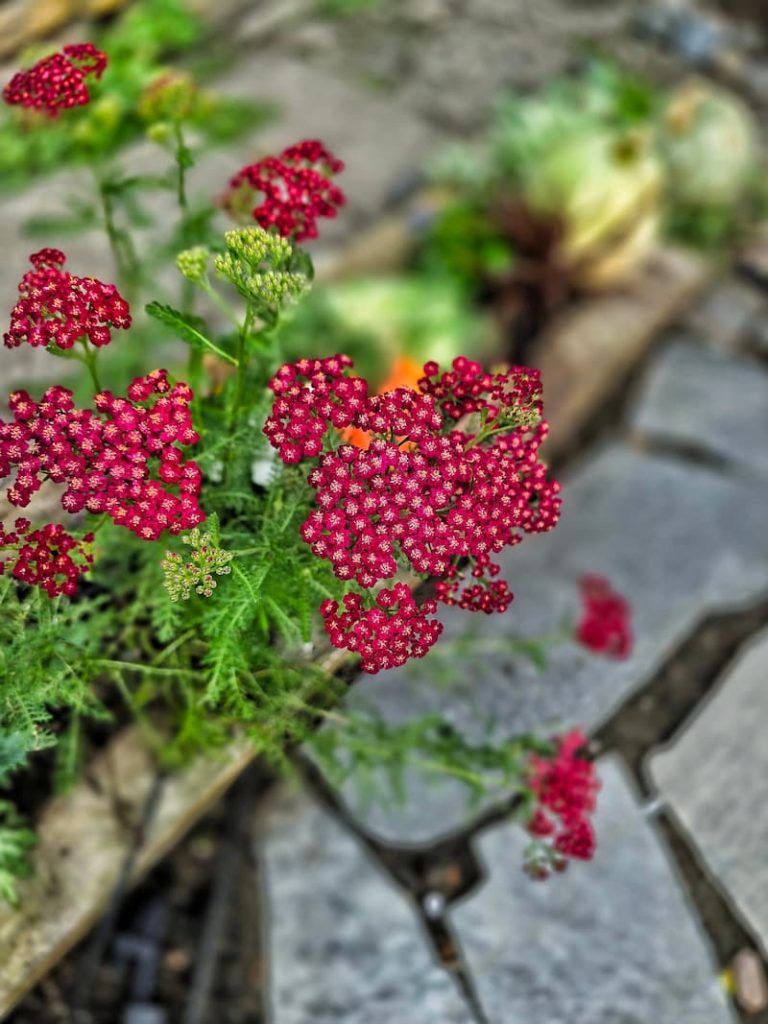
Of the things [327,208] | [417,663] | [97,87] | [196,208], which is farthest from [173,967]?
[196,208]

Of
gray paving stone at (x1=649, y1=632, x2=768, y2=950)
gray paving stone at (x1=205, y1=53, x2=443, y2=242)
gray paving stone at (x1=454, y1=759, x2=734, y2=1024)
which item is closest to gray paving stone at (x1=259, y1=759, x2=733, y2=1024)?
gray paving stone at (x1=454, y1=759, x2=734, y2=1024)

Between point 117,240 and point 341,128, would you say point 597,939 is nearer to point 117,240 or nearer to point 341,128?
point 117,240

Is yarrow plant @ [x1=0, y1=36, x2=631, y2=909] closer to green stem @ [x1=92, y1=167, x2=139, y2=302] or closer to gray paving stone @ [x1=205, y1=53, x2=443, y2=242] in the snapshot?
green stem @ [x1=92, y1=167, x2=139, y2=302]

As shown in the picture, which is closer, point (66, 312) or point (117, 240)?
point (66, 312)

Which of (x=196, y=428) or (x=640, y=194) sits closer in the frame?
(x=196, y=428)

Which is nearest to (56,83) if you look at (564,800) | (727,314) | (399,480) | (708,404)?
(399,480)

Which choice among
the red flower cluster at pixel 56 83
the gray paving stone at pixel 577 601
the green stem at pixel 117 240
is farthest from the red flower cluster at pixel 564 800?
the red flower cluster at pixel 56 83

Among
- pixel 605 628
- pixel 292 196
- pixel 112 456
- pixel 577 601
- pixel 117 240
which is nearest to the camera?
pixel 112 456

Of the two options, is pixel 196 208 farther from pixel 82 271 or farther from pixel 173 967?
pixel 173 967
